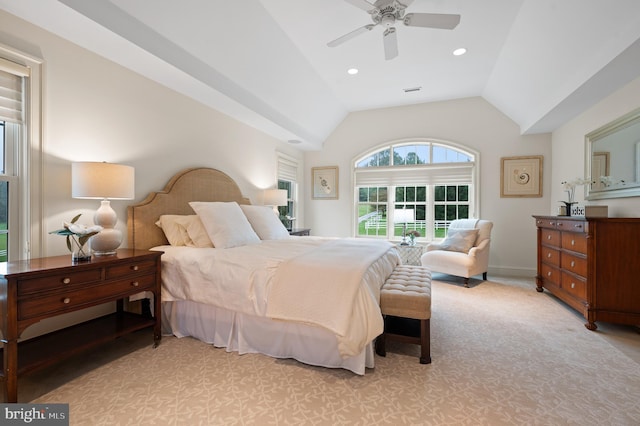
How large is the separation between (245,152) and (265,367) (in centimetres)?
326

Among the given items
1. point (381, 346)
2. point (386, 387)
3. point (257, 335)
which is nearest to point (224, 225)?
point (257, 335)

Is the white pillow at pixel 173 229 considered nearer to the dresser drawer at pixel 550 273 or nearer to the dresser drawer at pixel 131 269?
the dresser drawer at pixel 131 269

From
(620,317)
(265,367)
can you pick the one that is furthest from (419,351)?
(620,317)

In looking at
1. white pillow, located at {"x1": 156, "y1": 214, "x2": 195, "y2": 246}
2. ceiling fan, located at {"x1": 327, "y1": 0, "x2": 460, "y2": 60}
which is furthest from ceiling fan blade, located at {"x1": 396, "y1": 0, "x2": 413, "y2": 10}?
white pillow, located at {"x1": 156, "y1": 214, "x2": 195, "y2": 246}

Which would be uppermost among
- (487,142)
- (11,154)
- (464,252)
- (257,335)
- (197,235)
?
(487,142)

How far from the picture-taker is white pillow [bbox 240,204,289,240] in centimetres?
362

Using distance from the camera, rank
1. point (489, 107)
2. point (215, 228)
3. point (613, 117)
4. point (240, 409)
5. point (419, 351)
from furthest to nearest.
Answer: point (489, 107) < point (613, 117) < point (215, 228) < point (419, 351) < point (240, 409)

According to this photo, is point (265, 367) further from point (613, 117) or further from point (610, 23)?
point (613, 117)

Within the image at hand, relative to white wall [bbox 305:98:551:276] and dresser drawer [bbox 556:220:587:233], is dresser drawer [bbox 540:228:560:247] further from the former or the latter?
white wall [bbox 305:98:551:276]

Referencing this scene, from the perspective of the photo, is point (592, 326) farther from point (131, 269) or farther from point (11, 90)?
point (11, 90)

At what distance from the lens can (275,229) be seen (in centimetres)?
377

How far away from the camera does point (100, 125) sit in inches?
99.7

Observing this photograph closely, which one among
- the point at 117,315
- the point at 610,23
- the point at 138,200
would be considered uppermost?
the point at 610,23

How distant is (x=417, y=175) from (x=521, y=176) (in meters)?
1.72
